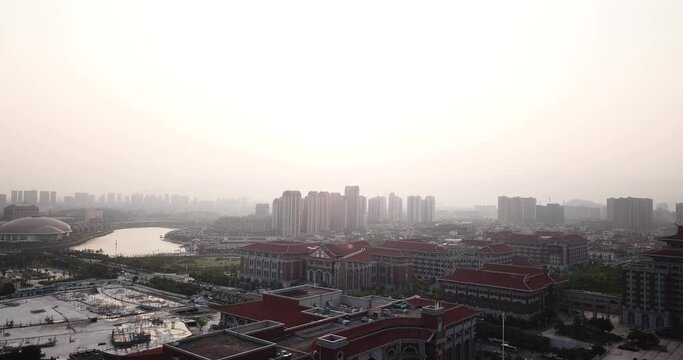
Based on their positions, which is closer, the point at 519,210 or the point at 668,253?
the point at 668,253

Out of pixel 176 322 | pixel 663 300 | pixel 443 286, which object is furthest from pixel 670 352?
pixel 176 322

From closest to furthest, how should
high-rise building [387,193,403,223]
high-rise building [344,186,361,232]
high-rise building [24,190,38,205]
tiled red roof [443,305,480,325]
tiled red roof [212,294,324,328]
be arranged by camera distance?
tiled red roof [443,305,480,325] → tiled red roof [212,294,324,328] → high-rise building [344,186,361,232] → high-rise building [387,193,403,223] → high-rise building [24,190,38,205]

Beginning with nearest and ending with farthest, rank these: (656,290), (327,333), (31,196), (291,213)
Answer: (327,333) < (656,290) < (291,213) < (31,196)

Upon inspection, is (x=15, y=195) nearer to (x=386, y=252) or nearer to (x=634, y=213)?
(x=386, y=252)

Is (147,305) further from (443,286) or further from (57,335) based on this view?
(443,286)

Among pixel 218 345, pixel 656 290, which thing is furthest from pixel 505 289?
pixel 218 345

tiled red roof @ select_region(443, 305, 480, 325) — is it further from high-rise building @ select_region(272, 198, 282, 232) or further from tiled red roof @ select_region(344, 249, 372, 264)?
high-rise building @ select_region(272, 198, 282, 232)

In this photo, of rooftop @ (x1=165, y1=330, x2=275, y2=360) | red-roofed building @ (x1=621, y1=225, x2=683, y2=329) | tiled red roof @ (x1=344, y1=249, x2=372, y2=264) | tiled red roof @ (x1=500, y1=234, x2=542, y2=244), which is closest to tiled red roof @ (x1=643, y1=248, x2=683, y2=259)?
red-roofed building @ (x1=621, y1=225, x2=683, y2=329)
